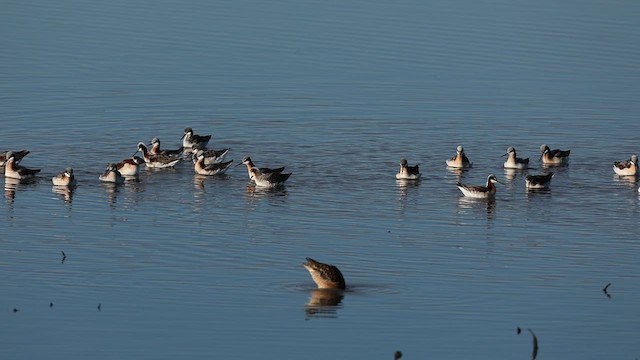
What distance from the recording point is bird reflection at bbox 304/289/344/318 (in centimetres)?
2036

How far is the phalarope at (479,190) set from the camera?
29109mm

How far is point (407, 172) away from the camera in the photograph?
30.5 meters

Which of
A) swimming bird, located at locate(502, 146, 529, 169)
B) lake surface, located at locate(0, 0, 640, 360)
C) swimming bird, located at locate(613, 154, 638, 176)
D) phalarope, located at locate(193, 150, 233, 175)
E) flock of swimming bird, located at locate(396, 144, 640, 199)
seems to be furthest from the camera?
swimming bird, located at locate(502, 146, 529, 169)

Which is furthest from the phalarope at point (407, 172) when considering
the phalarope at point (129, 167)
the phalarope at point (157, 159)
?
the phalarope at point (129, 167)

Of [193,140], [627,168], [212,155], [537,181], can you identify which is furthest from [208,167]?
Result: [627,168]

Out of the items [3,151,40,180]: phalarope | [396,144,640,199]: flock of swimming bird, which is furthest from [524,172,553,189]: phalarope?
[3,151,40,180]: phalarope

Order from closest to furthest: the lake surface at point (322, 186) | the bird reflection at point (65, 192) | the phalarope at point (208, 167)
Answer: the lake surface at point (322, 186) → the bird reflection at point (65, 192) → the phalarope at point (208, 167)

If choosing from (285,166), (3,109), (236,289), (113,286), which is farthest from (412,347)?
(3,109)

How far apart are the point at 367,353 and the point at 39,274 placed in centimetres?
639

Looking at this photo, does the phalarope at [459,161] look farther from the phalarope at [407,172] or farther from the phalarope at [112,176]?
the phalarope at [112,176]

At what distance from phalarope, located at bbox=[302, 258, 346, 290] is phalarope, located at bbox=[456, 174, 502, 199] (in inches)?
324

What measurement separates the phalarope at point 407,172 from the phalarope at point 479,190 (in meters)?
1.22

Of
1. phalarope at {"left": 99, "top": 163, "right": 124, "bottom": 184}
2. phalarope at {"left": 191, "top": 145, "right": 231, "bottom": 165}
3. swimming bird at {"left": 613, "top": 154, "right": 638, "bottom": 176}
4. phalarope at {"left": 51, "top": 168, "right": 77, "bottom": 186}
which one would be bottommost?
phalarope at {"left": 51, "top": 168, "right": 77, "bottom": 186}

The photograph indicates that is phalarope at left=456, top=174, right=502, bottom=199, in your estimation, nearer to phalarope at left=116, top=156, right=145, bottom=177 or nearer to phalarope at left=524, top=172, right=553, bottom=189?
phalarope at left=524, top=172, right=553, bottom=189
